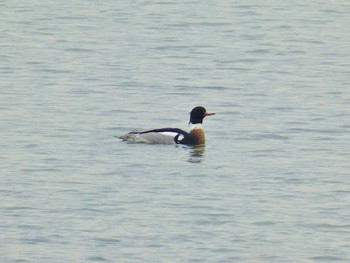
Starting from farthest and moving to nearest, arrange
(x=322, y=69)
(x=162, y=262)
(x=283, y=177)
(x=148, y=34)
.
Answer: (x=148, y=34)
(x=322, y=69)
(x=283, y=177)
(x=162, y=262)

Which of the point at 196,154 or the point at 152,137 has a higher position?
the point at 152,137

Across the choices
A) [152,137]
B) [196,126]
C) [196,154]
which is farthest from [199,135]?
[196,154]

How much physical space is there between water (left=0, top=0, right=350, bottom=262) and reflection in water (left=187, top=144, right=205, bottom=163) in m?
0.07

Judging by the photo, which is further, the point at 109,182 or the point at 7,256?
the point at 109,182

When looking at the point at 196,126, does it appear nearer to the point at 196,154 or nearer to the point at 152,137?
the point at 152,137

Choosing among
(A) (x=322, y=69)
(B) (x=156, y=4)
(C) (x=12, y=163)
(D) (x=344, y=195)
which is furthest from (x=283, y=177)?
(B) (x=156, y=4)

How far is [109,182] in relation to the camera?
22797 millimetres

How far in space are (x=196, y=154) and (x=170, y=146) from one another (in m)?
1.17

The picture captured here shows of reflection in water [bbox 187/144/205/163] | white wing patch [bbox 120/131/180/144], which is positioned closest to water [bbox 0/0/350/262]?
reflection in water [bbox 187/144/205/163]

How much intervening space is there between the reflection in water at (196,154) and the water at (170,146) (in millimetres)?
67

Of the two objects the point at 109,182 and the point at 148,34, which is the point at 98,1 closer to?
the point at 148,34

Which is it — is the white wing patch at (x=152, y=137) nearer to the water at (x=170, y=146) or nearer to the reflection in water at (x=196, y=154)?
the water at (x=170, y=146)

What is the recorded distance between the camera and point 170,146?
89.6 feet

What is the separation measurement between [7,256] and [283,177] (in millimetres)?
6437
